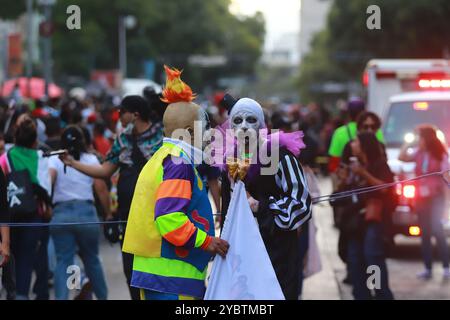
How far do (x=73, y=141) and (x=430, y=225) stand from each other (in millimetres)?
4579

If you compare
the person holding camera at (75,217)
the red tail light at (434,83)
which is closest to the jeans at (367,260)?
the person holding camera at (75,217)

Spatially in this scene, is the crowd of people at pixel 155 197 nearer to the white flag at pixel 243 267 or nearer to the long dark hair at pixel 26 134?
the long dark hair at pixel 26 134

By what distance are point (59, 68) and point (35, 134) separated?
54990mm

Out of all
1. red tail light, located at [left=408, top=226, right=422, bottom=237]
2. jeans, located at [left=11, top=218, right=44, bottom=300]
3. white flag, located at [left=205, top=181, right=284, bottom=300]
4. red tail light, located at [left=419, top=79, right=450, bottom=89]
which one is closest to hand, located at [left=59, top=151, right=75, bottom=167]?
jeans, located at [left=11, top=218, right=44, bottom=300]

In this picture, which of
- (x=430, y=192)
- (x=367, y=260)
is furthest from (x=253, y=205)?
(x=430, y=192)

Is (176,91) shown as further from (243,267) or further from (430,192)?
(430,192)

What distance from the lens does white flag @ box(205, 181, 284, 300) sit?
18.0ft

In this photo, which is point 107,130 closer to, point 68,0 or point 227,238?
point 227,238

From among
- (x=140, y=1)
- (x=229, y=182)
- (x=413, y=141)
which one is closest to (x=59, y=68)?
(x=140, y=1)

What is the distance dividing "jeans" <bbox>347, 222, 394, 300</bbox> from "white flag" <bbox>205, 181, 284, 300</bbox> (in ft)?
13.7

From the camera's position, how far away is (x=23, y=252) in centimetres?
938

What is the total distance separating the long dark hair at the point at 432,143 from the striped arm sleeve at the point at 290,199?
585cm

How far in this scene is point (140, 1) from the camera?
58188mm

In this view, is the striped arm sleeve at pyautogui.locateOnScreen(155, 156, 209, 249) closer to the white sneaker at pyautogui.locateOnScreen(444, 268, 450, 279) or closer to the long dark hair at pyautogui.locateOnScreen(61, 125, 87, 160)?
the long dark hair at pyautogui.locateOnScreen(61, 125, 87, 160)
